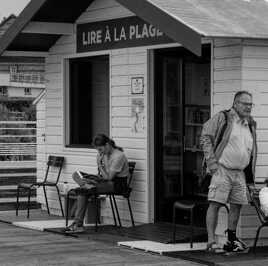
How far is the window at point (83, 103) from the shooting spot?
13827mm

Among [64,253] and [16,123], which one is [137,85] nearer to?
[64,253]

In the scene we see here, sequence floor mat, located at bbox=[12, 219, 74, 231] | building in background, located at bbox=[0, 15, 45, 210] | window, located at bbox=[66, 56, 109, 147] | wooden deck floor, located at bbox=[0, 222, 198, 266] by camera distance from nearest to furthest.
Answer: wooden deck floor, located at bbox=[0, 222, 198, 266] < floor mat, located at bbox=[12, 219, 74, 231] < window, located at bbox=[66, 56, 109, 147] < building in background, located at bbox=[0, 15, 45, 210]

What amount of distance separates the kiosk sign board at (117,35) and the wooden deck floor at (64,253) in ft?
9.30

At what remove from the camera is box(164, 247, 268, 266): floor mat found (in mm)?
9516

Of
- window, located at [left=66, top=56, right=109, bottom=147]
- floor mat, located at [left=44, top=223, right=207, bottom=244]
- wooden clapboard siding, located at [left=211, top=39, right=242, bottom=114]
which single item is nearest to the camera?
→ wooden clapboard siding, located at [left=211, top=39, right=242, bottom=114]

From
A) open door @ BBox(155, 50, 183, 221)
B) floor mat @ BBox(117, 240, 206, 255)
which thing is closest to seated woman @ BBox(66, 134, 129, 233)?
open door @ BBox(155, 50, 183, 221)

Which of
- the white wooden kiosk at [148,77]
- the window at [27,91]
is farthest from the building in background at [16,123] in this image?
the white wooden kiosk at [148,77]

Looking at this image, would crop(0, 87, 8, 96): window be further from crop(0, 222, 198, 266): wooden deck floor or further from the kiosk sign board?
crop(0, 222, 198, 266): wooden deck floor

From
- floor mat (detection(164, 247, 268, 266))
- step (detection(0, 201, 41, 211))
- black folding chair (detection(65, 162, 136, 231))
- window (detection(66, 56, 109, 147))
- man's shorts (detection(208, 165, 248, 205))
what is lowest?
step (detection(0, 201, 41, 211))

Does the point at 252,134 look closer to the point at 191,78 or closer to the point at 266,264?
the point at 266,264

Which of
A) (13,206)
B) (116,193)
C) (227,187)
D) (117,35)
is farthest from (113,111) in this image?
(13,206)

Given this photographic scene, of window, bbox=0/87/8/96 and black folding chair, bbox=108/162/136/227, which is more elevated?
window, bbox=0/87/8/96

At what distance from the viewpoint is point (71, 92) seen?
551 inches

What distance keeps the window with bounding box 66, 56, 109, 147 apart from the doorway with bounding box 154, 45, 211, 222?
Answer: 1747 millimetres
